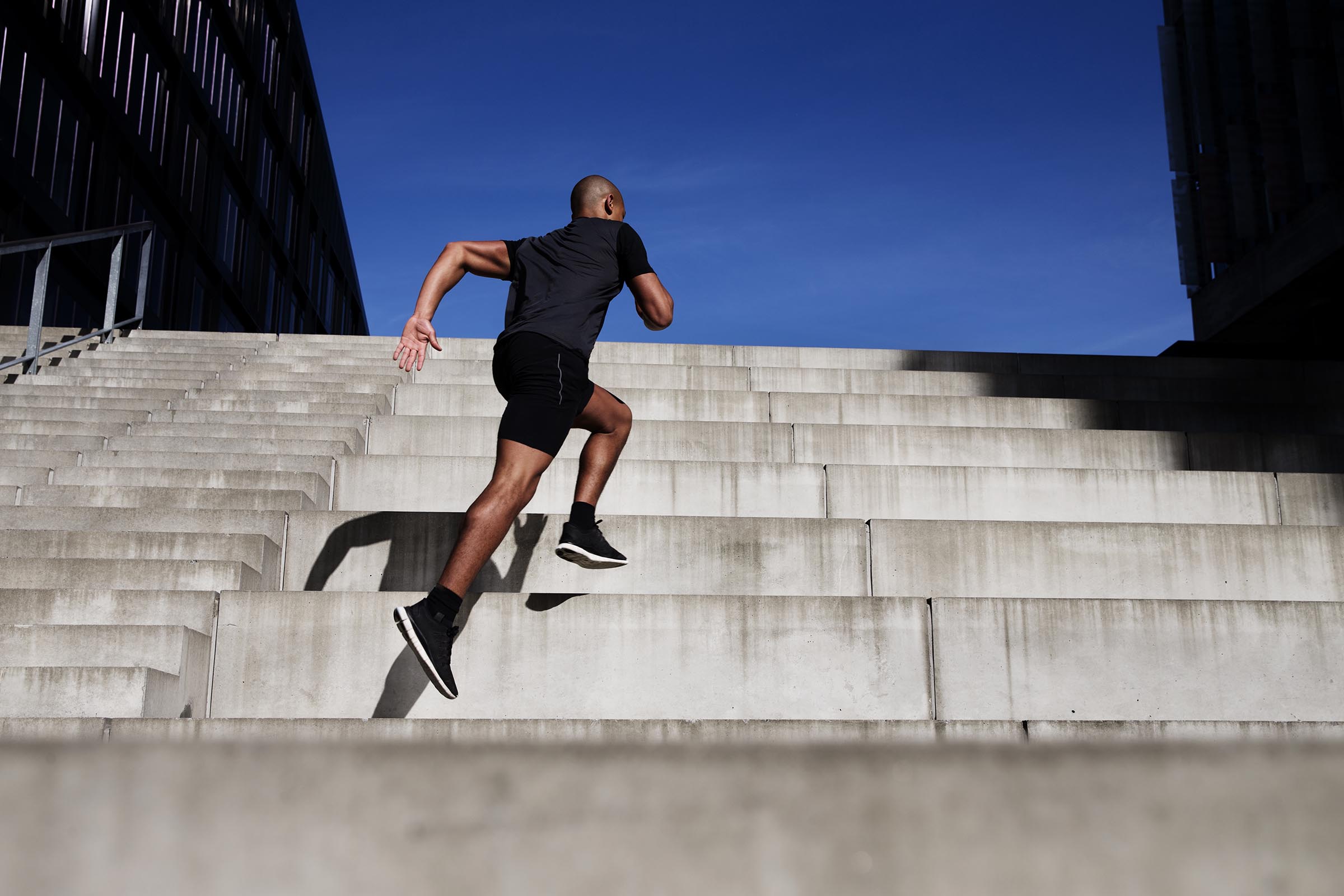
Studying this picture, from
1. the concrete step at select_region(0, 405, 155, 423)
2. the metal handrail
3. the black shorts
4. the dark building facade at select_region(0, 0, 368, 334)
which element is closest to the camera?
the black shorts

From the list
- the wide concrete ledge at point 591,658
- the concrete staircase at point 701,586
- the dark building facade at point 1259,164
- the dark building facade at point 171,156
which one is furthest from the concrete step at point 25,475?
the dark building facade at point 171,156

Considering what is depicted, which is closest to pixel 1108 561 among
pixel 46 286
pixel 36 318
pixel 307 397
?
pixel 307 397

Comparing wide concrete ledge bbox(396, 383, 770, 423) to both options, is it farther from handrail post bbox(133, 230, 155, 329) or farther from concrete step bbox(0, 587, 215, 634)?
handrail post bbox(133, 230, 155, 329)

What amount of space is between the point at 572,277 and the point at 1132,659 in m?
2.22

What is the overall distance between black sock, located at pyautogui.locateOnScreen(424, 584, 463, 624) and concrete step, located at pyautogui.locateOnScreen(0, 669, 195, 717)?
2.92 feet

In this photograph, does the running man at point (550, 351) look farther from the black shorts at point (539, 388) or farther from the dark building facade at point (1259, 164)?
the dark building facade at point (1259, 164)

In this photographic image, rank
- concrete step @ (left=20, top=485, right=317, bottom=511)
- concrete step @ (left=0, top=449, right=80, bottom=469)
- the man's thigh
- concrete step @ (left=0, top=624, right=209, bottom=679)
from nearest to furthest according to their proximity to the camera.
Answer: concrete step @ (left=0, top=624, right=209, bottom=679)
the man's thigh
concrete step @ (left=20, top=485, right=317, bottom=511)
concrete step @ (left=0, top=449, right=80, bottom=469)

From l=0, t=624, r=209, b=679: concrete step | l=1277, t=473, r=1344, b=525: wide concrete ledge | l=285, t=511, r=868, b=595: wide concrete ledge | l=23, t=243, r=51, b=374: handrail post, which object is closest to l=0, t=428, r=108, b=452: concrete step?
l=23, t=243, r=51, b=374: handrail post

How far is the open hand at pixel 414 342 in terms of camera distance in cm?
342

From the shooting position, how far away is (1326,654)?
3795mm

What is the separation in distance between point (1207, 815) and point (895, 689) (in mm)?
3095

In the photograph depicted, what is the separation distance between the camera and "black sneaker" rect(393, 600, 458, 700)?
300 centimetres

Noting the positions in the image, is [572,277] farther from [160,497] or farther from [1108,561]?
[160,497]

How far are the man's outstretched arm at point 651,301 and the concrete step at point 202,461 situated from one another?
2576mm
